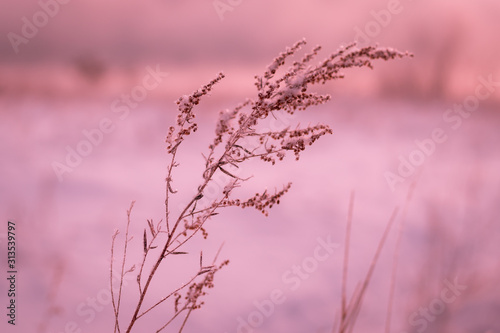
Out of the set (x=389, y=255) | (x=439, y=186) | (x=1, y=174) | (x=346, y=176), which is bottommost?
(x=389, y=255)

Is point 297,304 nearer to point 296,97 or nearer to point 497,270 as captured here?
point 497,270

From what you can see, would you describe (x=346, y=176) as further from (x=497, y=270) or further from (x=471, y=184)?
(x=497, y=270)

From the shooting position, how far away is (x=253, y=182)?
9164 millimetres

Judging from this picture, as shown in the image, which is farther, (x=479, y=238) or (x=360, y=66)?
(x=479, y=238)

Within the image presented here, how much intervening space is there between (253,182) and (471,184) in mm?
4995

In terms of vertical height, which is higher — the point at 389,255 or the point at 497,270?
the point at 389,255

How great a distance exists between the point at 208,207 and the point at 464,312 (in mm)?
6200

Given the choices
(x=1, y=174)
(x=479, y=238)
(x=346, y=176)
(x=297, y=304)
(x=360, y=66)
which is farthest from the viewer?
(x=346, y=176)

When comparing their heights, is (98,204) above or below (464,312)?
above

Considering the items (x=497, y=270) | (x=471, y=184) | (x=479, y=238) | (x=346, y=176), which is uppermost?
(x=346, y=176)

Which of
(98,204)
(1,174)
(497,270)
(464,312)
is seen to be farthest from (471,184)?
(1,174)

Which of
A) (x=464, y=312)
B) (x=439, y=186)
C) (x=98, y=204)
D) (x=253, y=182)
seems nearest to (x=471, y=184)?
(x=464, y=312)

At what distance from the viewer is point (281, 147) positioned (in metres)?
1.26

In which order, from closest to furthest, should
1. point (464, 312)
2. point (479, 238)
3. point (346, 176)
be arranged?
point (479, 238) < point (464, 312) < point (346, 176)
